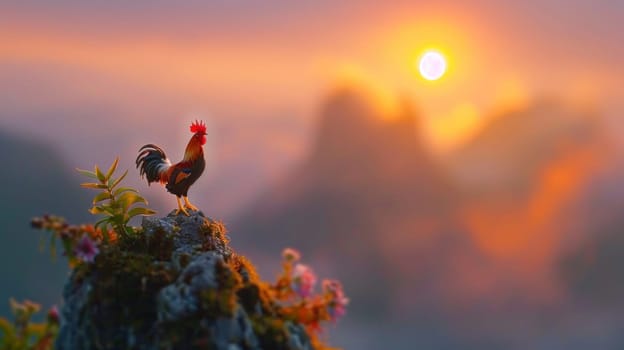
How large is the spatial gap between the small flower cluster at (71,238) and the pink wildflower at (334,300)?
456 centimetres

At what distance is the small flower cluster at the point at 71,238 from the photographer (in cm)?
1371

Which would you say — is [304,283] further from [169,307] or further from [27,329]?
[27,329]

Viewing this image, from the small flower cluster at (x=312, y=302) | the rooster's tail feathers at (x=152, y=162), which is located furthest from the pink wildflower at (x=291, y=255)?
the rooster's tail feathers at (x=152, y=162)

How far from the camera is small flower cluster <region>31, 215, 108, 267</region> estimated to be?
13.7m

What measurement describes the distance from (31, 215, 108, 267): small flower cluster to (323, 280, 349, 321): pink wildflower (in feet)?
15.0

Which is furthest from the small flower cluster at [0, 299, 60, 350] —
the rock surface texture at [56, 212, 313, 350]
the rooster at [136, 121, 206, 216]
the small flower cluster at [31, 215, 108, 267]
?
the rooster at [136, 121, 206, 216]

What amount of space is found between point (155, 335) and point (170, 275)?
147 centimetres

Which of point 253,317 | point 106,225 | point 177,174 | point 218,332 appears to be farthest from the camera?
point 177,174

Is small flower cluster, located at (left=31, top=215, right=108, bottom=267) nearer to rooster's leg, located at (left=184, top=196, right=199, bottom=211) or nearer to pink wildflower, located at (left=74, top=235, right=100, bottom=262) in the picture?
pink wildflower, located at (left=74, top=235, right=100, bottom=262)

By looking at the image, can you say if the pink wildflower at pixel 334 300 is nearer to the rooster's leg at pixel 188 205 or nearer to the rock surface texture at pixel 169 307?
the rock surface texture at pixel 169 307

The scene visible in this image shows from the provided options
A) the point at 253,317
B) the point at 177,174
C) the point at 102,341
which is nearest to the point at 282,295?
the point at 253,317

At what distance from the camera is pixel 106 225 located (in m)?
15.6

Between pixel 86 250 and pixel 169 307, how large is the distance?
243cm

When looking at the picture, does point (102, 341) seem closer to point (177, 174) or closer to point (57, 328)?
point (57, 328)
